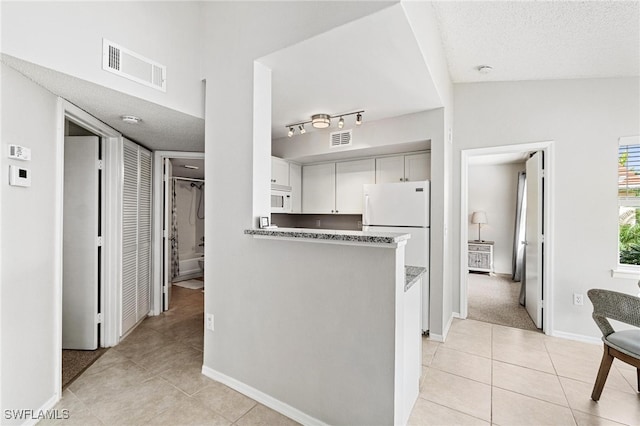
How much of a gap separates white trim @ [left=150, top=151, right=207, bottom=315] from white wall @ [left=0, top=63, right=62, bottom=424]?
1843mm

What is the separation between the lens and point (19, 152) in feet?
5.60

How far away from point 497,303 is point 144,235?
16.2ft

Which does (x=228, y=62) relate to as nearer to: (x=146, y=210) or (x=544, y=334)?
(x=146, y=210)

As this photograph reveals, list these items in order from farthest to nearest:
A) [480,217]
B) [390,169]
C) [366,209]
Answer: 1. [480,217]
2. [390,169]
3. [366,209]

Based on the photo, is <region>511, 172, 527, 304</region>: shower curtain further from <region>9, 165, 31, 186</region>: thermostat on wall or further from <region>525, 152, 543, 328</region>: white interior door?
<region>9, 165, 31, 186</region>: thermostat on wall

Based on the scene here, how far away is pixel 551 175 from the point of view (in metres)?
3.19

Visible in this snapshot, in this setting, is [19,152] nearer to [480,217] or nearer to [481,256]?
[480,217]

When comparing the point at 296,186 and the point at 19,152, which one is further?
the point at 296,186

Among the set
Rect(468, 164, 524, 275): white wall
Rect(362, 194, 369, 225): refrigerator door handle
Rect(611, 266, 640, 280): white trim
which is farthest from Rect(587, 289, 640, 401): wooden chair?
Rect(468, 164, 524, 275): white wall

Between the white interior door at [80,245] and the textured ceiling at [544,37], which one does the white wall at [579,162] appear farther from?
the white interior door at [80,245]

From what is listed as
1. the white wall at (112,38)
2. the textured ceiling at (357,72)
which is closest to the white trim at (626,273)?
the textured ceiling at (357,72)

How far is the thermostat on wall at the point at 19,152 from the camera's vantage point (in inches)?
65.6

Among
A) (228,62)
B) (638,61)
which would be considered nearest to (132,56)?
(228,62)

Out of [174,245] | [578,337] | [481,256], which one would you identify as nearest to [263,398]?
[578,337]
